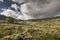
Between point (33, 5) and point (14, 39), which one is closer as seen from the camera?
point (14, 39)

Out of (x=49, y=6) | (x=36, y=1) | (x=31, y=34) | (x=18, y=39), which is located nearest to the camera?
(x=18, y=39)

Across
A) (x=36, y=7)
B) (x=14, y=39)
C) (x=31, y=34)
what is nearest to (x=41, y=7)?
(x=36, y=7)

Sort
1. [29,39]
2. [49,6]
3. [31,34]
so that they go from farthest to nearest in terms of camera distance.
→ [49,6] < [31,34] < [29,39]

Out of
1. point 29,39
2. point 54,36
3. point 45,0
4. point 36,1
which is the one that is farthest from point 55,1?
point 29,39

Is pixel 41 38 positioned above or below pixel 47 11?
below

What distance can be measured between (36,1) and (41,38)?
9.42 metres

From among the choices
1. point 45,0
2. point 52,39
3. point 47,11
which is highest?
point 45,0

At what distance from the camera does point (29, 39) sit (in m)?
25.0

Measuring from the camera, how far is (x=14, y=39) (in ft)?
79.9

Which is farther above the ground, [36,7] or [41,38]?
[36,7]

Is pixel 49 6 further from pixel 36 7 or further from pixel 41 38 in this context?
pixel 41 38

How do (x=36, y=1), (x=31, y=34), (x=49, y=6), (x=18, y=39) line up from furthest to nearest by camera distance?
(x=49, y=6) → (x=36, y=1) → (x=31, y=34) → (x=18, y=39)

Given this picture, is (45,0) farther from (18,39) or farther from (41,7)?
(18,39)

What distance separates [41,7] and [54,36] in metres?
9.49
